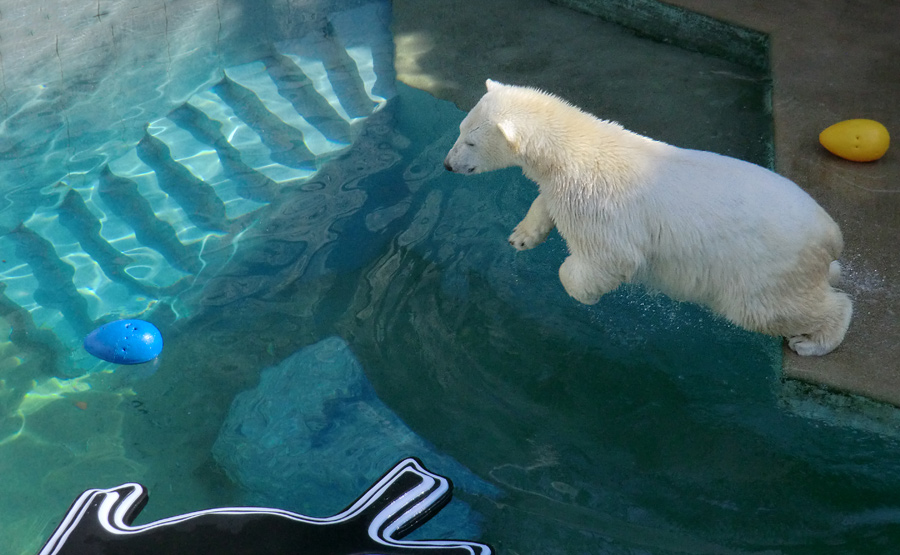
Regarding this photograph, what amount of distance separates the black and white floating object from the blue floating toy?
1.24 meters

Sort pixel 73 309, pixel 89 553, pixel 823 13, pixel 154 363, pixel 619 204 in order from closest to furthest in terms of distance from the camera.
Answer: pixel 89 553 < pixel 619 204 < pixel 154 363 < pixel 73 309 < pixel 823 13

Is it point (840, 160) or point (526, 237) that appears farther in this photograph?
point (840, 160)

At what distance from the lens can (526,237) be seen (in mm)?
3346

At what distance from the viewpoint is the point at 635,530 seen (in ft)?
9.66

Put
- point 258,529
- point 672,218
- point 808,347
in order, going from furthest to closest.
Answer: point 808,347, point 672,218, point 258,529

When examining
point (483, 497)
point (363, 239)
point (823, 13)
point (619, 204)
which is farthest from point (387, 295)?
point (823, 13)

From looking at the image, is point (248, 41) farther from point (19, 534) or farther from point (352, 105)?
point (19, 534)

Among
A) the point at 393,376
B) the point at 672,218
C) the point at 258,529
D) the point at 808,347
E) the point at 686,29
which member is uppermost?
the point at 672,218

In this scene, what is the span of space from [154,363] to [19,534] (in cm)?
92

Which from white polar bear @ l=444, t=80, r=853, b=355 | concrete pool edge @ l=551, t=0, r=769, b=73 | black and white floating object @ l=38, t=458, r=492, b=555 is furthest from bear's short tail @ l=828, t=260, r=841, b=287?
concrete pool edge @ l=551, t=0, r=769, b=73

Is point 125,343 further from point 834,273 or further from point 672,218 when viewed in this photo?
point 834,273

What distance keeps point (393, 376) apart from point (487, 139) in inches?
46.7

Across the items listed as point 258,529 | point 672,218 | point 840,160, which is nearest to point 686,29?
point 840,160

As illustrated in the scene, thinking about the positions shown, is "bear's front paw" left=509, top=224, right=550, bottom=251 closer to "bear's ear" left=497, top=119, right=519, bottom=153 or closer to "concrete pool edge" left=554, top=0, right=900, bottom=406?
"bear's ear" left=497, top=119, right=519, bottom=153
